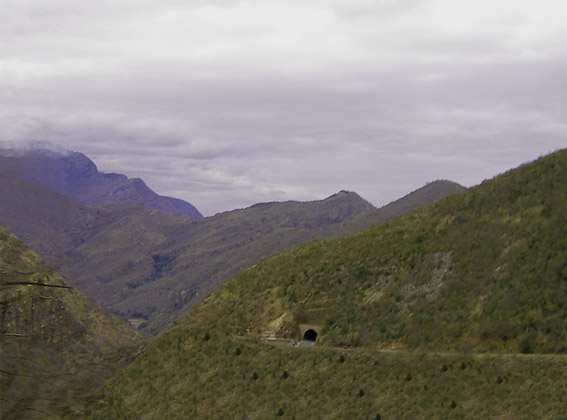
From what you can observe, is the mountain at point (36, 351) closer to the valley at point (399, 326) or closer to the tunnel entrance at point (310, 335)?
the valley at point (399, 326)

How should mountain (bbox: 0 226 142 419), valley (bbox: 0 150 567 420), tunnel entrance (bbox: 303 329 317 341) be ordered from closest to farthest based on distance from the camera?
mountain (bbox: 0 226 142 419), valley (bbox: 0 150 567 420), tunnel entrance (bbox: 303 329 317 341)

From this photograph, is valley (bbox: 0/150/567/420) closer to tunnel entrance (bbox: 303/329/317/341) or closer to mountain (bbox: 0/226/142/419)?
tunnel entrance (bbox: 303/329/317/341)

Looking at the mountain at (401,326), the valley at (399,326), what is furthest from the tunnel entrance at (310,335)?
the valley at (399,326)

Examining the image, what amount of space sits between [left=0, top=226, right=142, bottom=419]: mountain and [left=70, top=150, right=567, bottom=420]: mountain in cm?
1844

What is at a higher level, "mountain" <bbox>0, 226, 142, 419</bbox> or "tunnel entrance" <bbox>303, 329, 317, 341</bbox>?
"mountain" <bbox>0, 226, 142, 419</bbox>

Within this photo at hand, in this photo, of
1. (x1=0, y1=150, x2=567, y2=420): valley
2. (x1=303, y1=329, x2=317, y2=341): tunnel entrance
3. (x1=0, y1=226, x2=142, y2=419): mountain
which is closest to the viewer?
(x1=0, y1=226, x2=142, y2=419): mountain

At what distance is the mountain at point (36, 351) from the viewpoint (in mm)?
8477

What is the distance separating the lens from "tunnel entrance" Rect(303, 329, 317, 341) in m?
52.3

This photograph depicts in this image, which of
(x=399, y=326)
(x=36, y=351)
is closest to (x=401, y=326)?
(x=399, y=326)

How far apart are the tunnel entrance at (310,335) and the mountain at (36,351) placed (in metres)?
44.0

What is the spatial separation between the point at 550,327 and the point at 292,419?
1749 cm

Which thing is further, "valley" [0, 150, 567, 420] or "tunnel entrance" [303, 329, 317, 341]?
"tunnel entrance" [303, 329, 317, 341]

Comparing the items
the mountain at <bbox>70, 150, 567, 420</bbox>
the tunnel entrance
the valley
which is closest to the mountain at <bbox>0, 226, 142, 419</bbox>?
the mountain at <bbox>70, 150, 567, 420</bbox>

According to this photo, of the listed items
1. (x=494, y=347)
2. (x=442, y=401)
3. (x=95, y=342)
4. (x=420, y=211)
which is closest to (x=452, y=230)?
(x=420, y=211)
